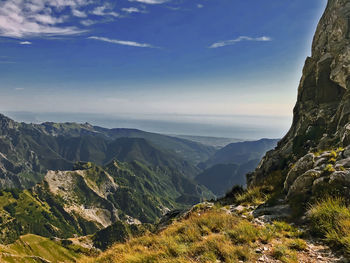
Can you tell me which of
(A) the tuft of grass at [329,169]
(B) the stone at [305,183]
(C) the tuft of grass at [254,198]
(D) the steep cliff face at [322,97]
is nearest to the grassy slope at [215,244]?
(B) the stone at [305,183]

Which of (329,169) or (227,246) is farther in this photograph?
(329,169)

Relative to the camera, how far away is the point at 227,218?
42.6ft

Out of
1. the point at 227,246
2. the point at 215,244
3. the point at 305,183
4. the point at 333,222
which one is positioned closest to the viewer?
the point at 227,246

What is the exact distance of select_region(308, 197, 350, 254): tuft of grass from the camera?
8.62 m

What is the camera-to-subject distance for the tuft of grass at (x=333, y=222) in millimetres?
8624

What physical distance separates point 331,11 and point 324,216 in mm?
55386

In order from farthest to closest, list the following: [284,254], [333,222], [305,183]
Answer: [305,183]
[333,222]
[284,254]

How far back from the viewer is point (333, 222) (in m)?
9.91

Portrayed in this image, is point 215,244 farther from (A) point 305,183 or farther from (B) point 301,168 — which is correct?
(B) point 301,168

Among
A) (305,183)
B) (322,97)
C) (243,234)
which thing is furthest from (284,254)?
(322,97)

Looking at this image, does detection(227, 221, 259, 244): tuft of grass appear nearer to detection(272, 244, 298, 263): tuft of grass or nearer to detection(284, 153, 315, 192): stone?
detection(272, 244, 298, 263): tuft of grass

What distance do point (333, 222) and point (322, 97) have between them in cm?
3665

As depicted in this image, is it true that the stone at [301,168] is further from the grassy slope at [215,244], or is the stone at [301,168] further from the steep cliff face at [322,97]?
the steep cliff face at [322,97]

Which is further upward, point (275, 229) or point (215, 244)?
point (215, 244)
